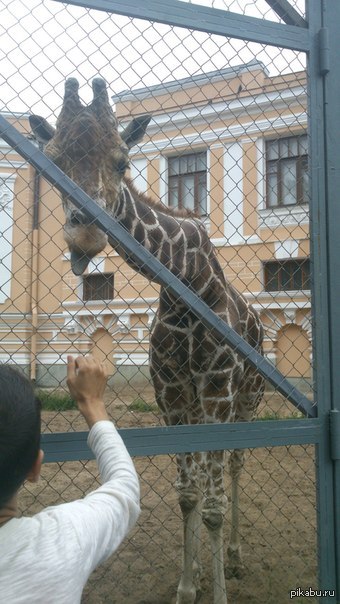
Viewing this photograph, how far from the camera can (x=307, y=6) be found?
2.65 metres

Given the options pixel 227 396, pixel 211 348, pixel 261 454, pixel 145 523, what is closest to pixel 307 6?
pixel 211 348

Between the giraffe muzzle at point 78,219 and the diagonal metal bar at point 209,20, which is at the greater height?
the diagonal metal bar at point 209,20

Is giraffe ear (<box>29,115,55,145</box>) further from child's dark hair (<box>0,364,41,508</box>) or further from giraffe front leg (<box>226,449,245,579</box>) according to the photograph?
giraffe front leg (<box>226,449,245,579</box>)

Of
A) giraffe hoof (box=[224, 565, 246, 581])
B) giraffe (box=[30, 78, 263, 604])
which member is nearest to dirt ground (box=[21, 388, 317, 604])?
giraffe hoof (box=[224, 565, 246, 581])

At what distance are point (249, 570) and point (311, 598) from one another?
92 centimetres

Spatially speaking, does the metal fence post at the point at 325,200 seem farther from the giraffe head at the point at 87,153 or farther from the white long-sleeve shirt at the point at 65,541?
the white long-sleeve shirt at the point at 65,541

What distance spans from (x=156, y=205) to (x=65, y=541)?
9.19ft

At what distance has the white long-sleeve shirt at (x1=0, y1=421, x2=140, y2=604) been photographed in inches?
45.3

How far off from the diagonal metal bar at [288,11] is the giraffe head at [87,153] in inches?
32.1

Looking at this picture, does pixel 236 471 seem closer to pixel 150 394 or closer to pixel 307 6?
pixel 307 6

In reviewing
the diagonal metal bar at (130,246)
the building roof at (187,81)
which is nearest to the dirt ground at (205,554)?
the diagonal metal bar at (130,246)

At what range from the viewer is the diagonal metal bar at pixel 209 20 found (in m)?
2.23

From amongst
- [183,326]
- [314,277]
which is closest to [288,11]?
[314,277]

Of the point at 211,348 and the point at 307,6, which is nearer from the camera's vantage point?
the point at 307,6
